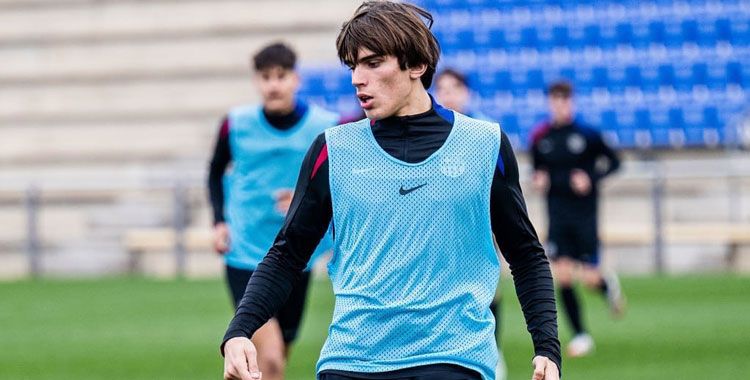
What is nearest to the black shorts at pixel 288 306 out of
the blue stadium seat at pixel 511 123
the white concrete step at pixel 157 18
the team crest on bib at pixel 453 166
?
the team crest on bib at pixel 453 166

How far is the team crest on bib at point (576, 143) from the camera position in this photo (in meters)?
12.0

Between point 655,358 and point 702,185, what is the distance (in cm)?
992

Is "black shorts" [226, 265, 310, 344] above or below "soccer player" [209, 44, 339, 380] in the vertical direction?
below

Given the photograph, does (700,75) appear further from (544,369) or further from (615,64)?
(544,369)

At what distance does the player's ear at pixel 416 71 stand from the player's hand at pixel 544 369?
84cm

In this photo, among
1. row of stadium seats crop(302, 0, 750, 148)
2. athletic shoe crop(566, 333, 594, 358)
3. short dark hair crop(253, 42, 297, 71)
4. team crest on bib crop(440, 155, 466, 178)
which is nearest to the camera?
team crest on bib crop(440, 155, 466, 178)

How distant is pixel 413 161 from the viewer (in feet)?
12.1

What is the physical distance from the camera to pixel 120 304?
15938 mm

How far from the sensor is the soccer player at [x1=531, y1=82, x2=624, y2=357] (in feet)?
39.3

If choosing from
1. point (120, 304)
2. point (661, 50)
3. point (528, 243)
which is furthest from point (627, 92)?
point (528, 243)

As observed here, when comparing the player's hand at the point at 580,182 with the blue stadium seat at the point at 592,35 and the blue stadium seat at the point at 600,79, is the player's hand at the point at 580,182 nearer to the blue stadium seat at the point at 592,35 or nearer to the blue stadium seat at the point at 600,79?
the blue stadium seat at the point at 600,79

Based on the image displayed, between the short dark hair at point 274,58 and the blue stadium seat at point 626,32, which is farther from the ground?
the blue stadium seat at point 626,32

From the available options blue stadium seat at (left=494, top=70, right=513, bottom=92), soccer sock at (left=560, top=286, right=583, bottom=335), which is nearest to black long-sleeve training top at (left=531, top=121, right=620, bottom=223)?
soccer sock at (left=560, top=286, right=583, bottom=335)

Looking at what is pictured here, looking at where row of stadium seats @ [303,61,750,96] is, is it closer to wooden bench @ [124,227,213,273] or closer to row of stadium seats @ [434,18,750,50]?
row of stadium seats @ [434,18,750,50]
